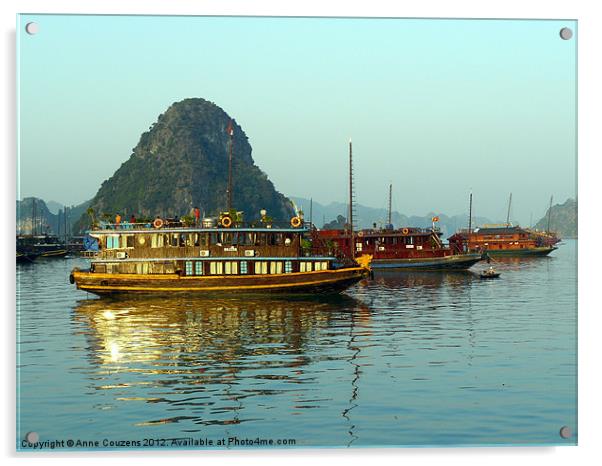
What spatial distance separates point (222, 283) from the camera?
148ft

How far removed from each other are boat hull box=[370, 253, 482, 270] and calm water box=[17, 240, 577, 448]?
3284 cm

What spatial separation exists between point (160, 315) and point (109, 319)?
2463 mm

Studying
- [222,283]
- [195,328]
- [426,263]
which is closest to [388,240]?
[426,263]

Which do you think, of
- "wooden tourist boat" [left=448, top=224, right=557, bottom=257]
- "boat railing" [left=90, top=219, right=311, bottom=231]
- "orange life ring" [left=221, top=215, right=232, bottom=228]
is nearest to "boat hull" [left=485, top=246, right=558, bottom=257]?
"wooden tourist boat" [left=448, top=224, right=557, bottom=257]

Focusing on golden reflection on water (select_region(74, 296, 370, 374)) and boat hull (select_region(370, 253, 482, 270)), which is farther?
boat hull (select_region(370, 253, 482, 270))

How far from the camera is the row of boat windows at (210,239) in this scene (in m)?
45.8

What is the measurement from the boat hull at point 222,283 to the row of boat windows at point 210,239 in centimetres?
200

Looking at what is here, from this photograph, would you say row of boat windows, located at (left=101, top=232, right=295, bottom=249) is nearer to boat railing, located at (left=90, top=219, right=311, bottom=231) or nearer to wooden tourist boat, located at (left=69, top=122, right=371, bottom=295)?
wooden tourist boat, located at (left=69, top=122, right=371, bottom=295)

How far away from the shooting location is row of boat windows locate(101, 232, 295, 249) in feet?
150

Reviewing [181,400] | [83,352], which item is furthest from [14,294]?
[83,352]

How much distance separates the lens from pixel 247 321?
36.2 m

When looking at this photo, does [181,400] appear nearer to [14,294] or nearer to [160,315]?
[14,294]

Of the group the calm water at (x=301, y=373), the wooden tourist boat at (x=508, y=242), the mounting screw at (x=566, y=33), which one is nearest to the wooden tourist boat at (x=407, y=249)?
the wooden tourist boat at (x=508, y=242)
